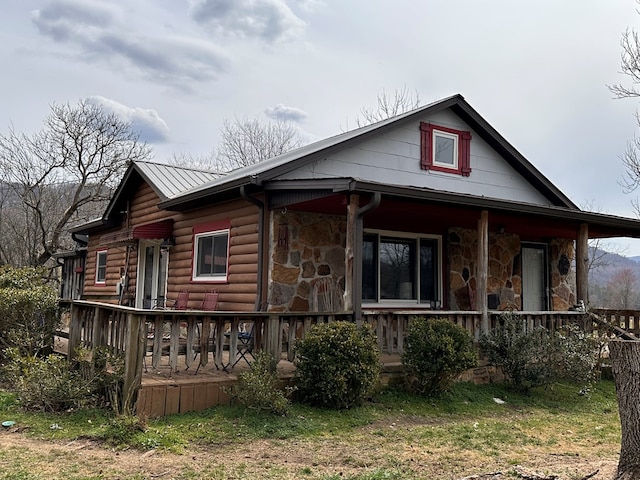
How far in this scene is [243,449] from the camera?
16.7ft

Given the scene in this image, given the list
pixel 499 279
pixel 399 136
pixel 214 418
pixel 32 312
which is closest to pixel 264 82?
pixel 399 136

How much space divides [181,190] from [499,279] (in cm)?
699

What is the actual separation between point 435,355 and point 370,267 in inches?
132

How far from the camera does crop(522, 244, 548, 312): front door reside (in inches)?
499

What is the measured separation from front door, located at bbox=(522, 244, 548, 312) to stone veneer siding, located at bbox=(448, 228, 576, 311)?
0.59 feet

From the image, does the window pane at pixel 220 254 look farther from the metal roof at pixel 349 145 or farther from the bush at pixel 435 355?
the bush at pixel 435 355

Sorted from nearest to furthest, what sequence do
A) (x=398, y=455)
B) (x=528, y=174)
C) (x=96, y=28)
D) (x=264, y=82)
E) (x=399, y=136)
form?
(x=398, y=455), (x=399, y=136), (x=96, y=28), (x=528, y=174), (x=264, y=82)

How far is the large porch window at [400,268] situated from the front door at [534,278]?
261 cm

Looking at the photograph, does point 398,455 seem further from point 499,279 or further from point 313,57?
point 313,57

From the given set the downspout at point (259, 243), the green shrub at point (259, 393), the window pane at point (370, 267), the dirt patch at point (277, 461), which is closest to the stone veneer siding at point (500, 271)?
the window pane at point (370, 267)

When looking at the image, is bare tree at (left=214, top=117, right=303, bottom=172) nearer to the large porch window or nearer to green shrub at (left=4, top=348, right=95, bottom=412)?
the large porch window

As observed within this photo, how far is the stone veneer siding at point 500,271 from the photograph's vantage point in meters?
11.4

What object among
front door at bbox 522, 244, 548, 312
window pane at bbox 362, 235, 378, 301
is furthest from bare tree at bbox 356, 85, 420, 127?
window pane at bbox 362, 235, 378, 301

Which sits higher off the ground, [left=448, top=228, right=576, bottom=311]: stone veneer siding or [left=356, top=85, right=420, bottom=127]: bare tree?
[left=356, top=85, right=420, bottom=127]: bare tree
